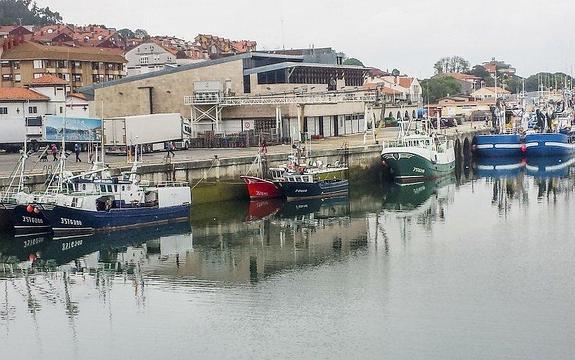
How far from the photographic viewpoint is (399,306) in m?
24.3

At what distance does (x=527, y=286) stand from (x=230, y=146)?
32.1m

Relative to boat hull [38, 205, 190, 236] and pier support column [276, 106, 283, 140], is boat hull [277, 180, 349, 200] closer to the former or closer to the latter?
boat hull [38, 205, 190, 236]

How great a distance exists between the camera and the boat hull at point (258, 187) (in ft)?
147

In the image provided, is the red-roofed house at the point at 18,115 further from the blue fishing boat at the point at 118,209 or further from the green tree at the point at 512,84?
the green tree at the point at 512,84

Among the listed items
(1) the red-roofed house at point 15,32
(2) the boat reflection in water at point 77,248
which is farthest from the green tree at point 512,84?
(2) the boat reflection in water at point 77,248

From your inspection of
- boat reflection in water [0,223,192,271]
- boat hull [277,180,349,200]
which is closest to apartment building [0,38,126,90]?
boat hull [277,180,349,200]

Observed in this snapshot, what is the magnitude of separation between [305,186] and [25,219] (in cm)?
1499

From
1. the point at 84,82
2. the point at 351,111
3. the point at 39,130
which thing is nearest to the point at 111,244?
the point at 39,130

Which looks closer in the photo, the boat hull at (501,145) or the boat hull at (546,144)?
the boat hull at (546,144)

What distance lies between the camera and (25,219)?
34.8 m

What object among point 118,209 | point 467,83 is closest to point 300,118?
point 118,209

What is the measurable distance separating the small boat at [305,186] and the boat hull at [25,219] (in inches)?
535

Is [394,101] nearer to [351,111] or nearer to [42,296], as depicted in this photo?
[351,111]

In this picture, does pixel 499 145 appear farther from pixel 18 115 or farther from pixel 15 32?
pixel 15 32
